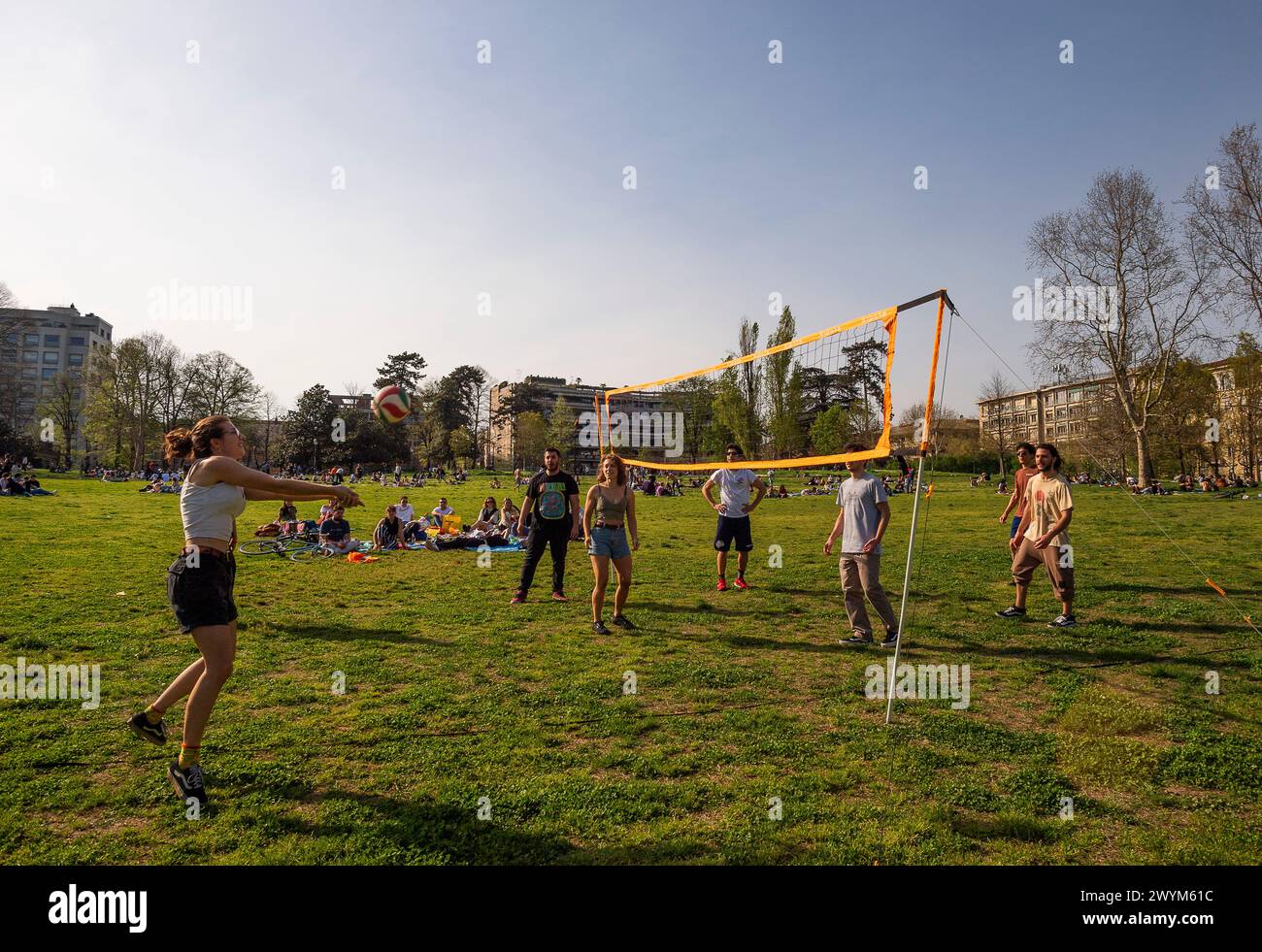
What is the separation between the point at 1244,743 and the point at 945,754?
2186mm

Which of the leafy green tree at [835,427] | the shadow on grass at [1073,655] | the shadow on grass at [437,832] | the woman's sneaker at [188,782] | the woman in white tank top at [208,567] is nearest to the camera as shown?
the shadow on grass at [437,832]

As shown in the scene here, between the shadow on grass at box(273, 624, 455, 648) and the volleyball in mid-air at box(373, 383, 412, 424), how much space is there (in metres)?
3.24

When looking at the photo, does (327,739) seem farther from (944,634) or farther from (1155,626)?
(1155,626)

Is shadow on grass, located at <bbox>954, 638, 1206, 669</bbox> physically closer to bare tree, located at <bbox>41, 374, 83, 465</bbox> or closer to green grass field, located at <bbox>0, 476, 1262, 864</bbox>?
green grass field, located at <bbox>0, 476, 1262, 864</bbox>

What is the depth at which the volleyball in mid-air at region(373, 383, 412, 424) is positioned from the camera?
10008mm

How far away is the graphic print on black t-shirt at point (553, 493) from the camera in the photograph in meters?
9.91

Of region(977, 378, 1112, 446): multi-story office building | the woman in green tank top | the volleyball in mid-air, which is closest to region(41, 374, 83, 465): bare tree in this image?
the volleyball in mid-air

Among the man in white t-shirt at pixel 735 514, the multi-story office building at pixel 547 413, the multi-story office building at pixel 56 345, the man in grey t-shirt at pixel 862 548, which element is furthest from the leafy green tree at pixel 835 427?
the multi-story office building at pixel 56 345

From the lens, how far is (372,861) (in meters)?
3.28

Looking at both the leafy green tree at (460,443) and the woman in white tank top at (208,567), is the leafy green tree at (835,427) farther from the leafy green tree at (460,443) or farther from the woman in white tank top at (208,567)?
the woman in white tank top at (208,567)

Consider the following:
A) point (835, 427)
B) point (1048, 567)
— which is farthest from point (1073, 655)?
point (835, 427)

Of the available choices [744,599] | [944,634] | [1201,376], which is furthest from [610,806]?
[1201,376]

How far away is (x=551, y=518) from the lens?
9914 mm

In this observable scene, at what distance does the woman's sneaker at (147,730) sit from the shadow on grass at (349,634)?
314cm
